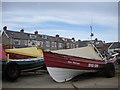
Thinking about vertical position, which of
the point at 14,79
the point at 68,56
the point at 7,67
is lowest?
the point at 14,79

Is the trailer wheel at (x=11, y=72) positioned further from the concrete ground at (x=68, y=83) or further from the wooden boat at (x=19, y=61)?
the concrete ground at (x=68, y=83)

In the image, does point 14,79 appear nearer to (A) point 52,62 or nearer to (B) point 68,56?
(A) point 52,62

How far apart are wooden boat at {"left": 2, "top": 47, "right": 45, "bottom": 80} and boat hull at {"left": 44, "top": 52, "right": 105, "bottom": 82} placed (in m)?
1.87

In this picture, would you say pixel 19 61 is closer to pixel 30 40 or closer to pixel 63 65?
pixel 63 65

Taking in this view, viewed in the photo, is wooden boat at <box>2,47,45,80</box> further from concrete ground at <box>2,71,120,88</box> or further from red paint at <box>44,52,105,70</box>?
red paint at <box>44,52,105,70</box>

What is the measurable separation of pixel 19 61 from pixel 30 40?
32.3 m

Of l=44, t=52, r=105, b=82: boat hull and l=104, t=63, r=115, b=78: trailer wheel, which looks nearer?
l=44, t=52, r=105, b=82: boat hull

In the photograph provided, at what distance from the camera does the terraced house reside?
35.3 metres

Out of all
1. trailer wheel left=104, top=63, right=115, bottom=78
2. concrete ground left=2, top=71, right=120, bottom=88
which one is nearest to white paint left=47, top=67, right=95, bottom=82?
concrete ground left=2, top=71, right=120, bottom=88

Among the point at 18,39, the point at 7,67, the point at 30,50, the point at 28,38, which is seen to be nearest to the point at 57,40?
the point at 28,38

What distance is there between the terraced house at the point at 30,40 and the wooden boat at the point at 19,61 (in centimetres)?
1977

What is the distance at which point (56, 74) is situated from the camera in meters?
7.55

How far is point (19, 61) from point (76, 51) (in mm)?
3618

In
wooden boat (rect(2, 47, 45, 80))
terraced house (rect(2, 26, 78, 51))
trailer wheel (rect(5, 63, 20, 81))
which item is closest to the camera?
trailer wheel (rect(5, 63, 20, 81))
